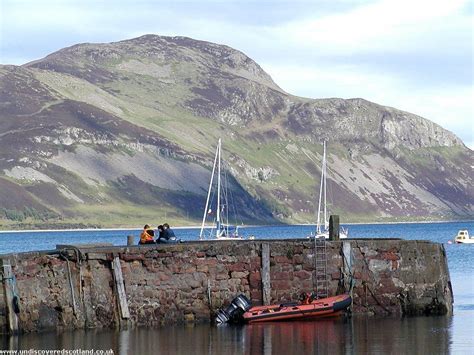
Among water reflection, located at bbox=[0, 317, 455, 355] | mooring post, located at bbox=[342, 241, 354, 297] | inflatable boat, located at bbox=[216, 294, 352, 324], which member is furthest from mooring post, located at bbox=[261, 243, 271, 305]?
mooring post, located at bbox=[342, 241, 354, 297]

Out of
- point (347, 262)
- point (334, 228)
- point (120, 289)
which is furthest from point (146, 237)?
point (347, 262)

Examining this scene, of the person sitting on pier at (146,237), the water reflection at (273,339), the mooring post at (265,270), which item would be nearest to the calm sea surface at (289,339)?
the water reflection at (273,339)

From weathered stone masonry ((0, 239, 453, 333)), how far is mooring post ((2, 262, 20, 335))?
18cm

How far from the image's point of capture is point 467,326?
138 ft

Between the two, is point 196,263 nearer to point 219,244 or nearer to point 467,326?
point 219,244

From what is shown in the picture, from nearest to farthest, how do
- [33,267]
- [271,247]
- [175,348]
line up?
[175,348] → [33,267] → [271,247]

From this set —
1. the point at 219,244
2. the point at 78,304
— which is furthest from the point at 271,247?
the point at 78,304

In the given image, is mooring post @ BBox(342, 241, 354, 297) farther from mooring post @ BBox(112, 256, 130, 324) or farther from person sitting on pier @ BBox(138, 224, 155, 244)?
mooring post @ BBox(112, 256, 130, 324)

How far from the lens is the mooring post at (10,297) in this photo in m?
37.7

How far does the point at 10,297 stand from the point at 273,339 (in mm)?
8632

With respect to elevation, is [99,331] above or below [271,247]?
below

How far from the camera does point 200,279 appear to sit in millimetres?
40531

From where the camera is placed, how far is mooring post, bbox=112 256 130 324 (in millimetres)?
39406

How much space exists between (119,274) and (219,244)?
3.77 meters
